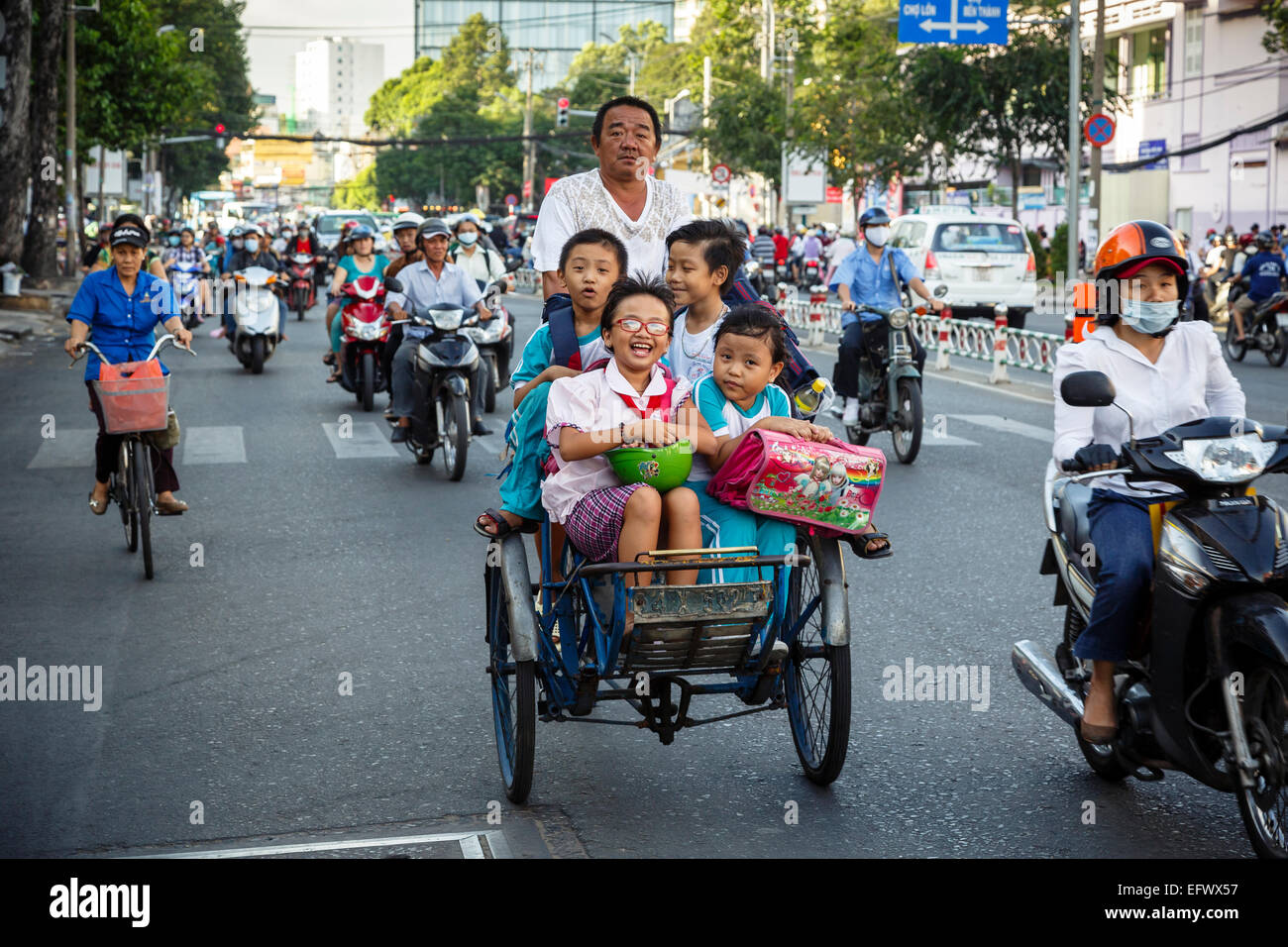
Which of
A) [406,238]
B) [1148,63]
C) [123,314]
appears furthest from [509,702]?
[1148,63]

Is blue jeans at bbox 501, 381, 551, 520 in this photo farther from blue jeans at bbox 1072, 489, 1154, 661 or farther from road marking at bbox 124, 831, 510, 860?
blue jeans at bbox 1072, 489, 1154, 661

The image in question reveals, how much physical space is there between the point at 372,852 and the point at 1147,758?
2.10 metres

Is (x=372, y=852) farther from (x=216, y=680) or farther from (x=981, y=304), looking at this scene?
(x=981, y=304)

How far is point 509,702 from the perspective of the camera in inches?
204

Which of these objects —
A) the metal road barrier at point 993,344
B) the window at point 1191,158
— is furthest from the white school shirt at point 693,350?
the window at point 1191,158

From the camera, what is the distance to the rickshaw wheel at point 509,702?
4789 mm

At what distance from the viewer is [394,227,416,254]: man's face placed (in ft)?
51.0

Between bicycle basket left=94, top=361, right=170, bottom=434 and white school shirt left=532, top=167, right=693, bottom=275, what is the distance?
3.42 metres

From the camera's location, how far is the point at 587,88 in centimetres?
11144

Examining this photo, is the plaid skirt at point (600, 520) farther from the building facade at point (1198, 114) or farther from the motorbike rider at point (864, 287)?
the building facade at point (1198, 114)

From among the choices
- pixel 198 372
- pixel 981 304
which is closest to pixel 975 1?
pixel 981 304

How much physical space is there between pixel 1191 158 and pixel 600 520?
153ft

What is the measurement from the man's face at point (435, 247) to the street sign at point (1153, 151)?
39.4 metres

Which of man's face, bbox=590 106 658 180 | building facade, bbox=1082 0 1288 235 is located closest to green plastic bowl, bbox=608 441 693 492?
man's face, bbox=590 106 658 180
